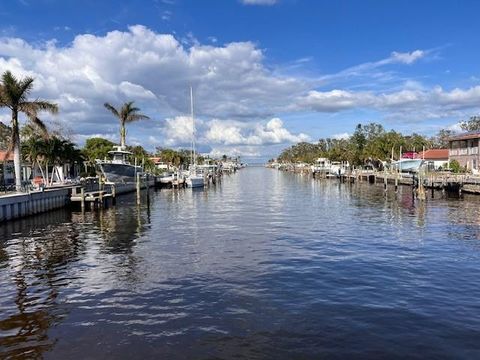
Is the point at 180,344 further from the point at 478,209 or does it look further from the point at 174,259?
the point at 478,209

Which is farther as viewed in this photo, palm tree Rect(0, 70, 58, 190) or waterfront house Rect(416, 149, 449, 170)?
waterfront house Rect(416, 149, 449, 170)

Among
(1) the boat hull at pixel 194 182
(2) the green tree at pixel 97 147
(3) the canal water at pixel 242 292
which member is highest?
(2) the green tree at pixel 97 147

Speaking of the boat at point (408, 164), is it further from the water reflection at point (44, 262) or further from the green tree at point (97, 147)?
the green tree at point (97, 147)

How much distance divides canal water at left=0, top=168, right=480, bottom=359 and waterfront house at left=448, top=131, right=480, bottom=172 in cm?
5214

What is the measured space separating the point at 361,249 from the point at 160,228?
18.3 meters

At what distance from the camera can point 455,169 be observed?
89812 millimetres

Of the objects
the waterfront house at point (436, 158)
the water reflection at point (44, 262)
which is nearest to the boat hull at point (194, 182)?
the water reflection at point (44, 262)

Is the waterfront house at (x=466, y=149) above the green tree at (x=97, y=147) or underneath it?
underneath

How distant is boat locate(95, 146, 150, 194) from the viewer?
87.6 m

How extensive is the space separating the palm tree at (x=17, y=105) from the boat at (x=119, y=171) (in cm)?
3122

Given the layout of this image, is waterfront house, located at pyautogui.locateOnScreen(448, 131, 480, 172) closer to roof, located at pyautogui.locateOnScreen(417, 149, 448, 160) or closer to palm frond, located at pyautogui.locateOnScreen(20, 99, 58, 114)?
roof, located at pyautogui.locateOnScreen(417, 149, 448, 160)

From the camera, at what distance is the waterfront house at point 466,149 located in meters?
84.9

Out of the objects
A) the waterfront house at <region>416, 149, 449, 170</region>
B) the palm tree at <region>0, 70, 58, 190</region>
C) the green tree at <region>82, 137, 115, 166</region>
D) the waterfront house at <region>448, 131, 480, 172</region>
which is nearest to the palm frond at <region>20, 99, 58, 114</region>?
the palm tree at <region>0, 70, 58, 190</region>

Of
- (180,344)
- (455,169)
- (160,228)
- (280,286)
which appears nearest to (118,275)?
(280,286)
